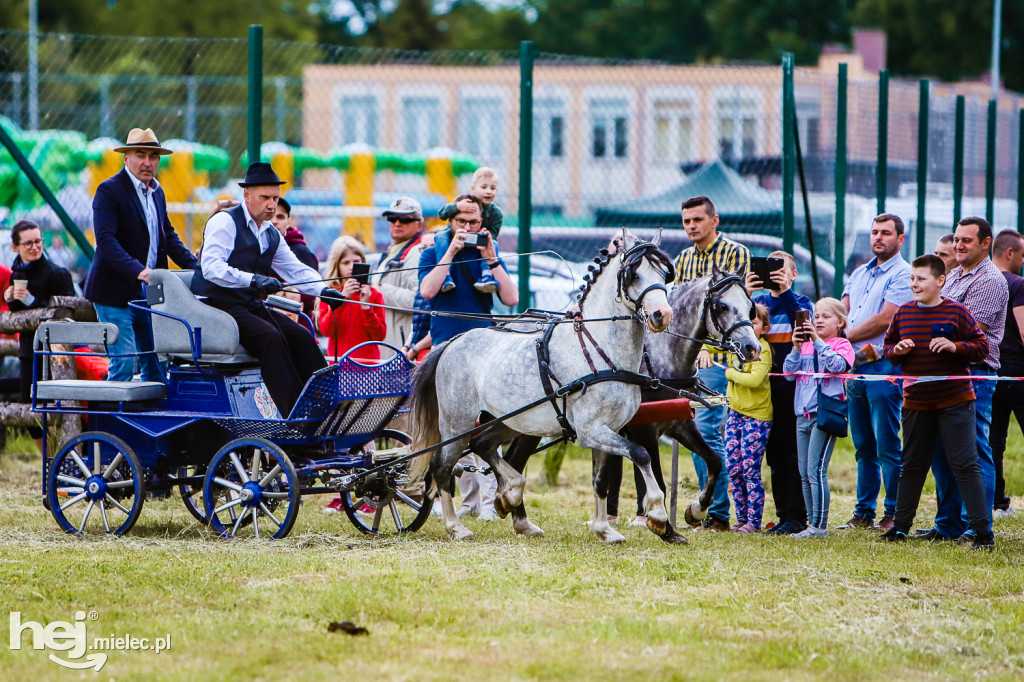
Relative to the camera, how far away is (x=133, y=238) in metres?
8.40

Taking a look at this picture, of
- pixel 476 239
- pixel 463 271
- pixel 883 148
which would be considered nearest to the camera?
pixel 476 239

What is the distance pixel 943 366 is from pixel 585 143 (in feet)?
30.4

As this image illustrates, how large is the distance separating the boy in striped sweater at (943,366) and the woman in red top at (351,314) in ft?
11.6

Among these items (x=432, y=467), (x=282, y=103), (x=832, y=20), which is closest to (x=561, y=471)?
(x=432, y=467)

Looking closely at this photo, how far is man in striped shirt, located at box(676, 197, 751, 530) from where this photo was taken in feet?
26.3

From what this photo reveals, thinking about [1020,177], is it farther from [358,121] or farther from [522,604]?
[358,121]

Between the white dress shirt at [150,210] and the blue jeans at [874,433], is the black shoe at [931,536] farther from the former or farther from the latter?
the white dress shirt at [150,210]

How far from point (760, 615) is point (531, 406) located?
7.15 feet

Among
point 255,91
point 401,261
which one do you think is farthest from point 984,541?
point 255,91

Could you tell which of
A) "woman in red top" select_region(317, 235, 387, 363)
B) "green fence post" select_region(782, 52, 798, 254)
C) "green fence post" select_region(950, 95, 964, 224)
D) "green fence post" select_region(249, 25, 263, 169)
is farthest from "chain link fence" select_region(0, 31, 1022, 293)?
"woman in red top" select_region(317, 235, 387, 363)

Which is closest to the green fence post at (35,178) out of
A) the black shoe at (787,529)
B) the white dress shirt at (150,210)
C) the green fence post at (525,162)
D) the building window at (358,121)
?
the white dress shirt at (150,210)

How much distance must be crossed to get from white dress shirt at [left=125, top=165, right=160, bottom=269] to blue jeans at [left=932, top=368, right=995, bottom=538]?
17.1 ft

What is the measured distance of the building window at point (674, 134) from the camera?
16766 millimetres

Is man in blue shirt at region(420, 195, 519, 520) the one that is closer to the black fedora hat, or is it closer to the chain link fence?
the black fedora hat
